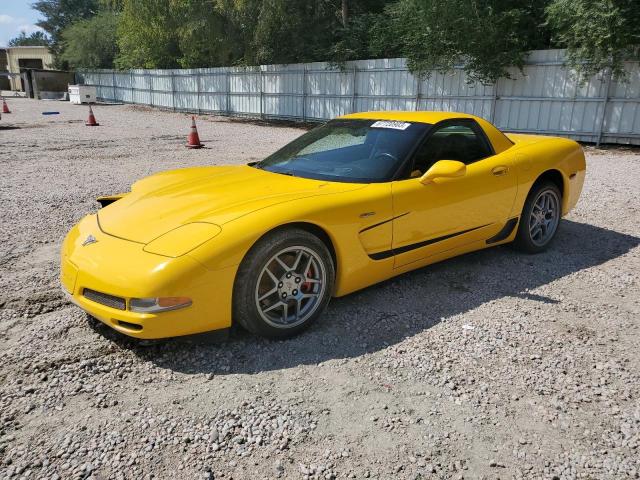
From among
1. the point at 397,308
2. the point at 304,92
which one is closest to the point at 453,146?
the point at 397,308

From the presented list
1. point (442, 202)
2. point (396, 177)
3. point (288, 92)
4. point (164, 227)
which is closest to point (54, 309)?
point (164, 227)

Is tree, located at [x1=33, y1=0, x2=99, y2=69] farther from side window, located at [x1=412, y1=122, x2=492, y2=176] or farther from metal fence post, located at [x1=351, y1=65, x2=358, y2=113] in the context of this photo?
side window, located at [x1=412, y1=122, x2=492, y2=176]

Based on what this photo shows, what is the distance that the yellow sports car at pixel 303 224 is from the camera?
280 centimetres

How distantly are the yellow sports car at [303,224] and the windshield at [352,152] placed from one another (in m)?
0.01

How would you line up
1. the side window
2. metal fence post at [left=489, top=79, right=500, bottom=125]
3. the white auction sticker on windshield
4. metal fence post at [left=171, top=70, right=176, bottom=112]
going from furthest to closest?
1. metal fence post at [left=171, top=70, right=176, bottom=112]
2. metal fence post at [left=489, top=79, right=500, bottom=125]
3. the white auction sticker on windshield
4. the side window

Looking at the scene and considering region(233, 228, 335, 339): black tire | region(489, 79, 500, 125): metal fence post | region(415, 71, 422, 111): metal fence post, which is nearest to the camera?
region(233, 228, 335, 339): black tire

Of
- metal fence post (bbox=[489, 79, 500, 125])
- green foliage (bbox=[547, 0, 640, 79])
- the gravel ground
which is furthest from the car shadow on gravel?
metal fence post (bbox=[489, 79, 500, 125])

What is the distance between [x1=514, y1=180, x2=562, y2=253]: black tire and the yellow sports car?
0.01 meters

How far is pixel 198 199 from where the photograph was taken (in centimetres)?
339

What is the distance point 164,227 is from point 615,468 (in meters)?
2.58

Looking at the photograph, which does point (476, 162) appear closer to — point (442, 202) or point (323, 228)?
point (442, 202)

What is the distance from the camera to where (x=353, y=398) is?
2.65 metres

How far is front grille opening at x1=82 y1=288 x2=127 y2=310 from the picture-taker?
2.78m

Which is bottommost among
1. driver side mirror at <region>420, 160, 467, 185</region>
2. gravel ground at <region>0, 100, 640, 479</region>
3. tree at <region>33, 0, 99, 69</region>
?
gravel ground at <region>0, 100, 640, 479</region>
